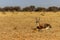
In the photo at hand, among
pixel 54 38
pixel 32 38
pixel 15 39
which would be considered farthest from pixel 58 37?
pixel 15 39

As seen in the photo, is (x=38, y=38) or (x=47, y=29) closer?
(x=38, y=38)

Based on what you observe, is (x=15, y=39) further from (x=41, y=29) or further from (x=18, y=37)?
(x=41, y=29)

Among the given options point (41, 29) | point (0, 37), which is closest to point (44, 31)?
point (41, 29)

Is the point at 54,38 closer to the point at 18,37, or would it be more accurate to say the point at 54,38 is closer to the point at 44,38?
the point at 44,38

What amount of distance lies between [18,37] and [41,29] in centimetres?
285

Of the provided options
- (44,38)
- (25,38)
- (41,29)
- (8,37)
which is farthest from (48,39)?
(41,29)

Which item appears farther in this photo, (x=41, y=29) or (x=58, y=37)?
(x=41, y=29)

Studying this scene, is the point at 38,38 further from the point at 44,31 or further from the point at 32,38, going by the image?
the point at 44,31

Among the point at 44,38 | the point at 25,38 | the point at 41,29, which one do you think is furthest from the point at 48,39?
the point at 41,29

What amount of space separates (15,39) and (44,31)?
336 cm

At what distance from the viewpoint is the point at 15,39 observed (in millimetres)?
11359

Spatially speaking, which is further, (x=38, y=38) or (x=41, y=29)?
(x=41, y=29)

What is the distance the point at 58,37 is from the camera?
12.0 metres

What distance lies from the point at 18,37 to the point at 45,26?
11.2 ft
